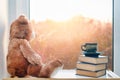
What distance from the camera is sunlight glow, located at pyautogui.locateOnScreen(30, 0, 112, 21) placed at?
1.49 meters

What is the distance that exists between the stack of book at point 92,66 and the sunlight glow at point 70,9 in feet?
1.36

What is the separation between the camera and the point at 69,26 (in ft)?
4.91

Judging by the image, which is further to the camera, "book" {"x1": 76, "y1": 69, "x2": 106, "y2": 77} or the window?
the window

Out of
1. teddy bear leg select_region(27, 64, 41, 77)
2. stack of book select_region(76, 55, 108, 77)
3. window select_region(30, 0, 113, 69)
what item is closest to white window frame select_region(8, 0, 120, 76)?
window select_region(30, 0, 113, 69)

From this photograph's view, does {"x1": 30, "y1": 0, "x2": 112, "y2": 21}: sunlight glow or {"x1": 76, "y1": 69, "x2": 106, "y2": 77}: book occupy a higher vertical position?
{"x1": 30, "y1": 0, "x2": 112, "y2": 21}: sunlight glow

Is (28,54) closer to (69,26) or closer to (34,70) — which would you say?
(34,70)

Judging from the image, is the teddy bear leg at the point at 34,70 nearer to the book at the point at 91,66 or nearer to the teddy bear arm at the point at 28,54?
the teddy bear arm at the point at 28,54

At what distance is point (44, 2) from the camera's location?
1506 millimetres

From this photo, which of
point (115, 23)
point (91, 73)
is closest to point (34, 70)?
point (91, 73)

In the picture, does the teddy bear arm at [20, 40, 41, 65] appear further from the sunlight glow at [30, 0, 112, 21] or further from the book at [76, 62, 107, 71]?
the sunlight glow at [30, 0, 112, 21]

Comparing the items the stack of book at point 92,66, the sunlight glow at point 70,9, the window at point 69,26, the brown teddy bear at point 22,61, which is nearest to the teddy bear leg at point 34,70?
the brown teddy bear at point 22,61

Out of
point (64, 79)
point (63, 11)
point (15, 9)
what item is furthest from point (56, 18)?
point (64, 79)

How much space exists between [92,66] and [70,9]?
0.51 m

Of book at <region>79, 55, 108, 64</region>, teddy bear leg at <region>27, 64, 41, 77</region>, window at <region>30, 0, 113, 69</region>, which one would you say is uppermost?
window at <region>30, 0, 113, 69</region>
